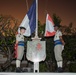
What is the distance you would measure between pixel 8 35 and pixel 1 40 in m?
0.29

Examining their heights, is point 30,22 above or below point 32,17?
below

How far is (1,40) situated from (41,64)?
157 cm

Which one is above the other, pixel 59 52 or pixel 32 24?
pixel 32 24

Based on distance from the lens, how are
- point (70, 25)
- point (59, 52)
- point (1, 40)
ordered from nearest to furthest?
1. point (59, 52)
2. point (1, 40)
3. point (70, 25)

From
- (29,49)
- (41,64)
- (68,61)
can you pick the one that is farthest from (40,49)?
(68,61)

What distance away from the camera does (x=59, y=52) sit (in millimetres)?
6250

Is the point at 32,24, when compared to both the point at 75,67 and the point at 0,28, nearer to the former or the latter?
the point at 0,28

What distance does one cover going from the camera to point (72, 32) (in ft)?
28.6

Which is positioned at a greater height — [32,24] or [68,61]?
[32,24]

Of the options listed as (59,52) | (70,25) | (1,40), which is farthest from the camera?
(70,25)

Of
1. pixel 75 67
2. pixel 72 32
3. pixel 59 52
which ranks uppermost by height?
pixel 72 32

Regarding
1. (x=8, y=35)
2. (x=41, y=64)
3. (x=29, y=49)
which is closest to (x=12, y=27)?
(x=8, y=35)

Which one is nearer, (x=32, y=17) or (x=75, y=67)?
(x=32, y=17)

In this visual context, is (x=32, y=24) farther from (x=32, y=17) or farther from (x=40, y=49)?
(x=40, y=49)
